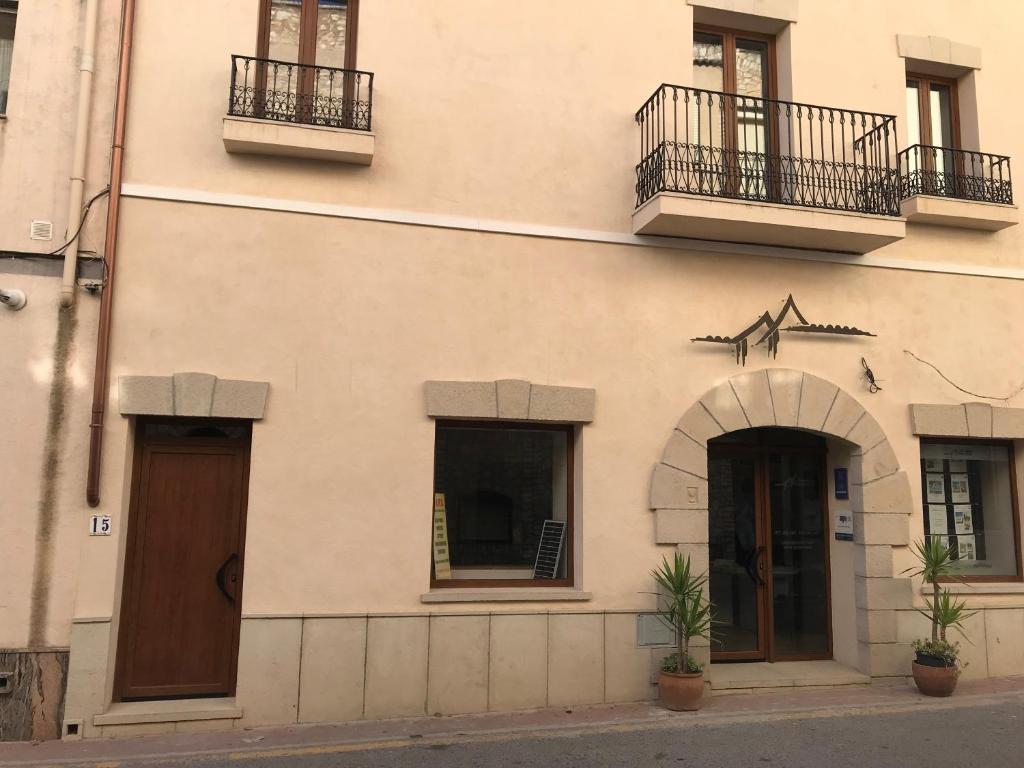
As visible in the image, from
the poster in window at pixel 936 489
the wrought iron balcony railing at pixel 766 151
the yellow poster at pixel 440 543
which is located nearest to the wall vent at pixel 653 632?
the yellow poster at pixel 440 543

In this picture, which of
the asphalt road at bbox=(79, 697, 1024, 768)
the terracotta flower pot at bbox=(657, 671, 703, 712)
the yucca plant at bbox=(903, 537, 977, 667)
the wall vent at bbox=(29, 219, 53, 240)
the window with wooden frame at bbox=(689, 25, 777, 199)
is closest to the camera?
the asphalt road at bbox=(79, 697, 1024, 768)

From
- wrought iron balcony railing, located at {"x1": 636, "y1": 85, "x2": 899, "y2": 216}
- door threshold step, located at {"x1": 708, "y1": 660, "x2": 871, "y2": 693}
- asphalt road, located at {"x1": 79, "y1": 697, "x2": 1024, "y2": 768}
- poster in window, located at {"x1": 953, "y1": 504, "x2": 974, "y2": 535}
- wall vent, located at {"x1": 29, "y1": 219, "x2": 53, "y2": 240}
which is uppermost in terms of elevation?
wrought iron balcony railing, located at {"x1": 636, "y1": 85, "x2": 899, "y2": 216}

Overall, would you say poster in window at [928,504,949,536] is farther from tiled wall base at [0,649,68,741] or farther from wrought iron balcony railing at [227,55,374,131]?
tiled wall base at [0,649,68,741]

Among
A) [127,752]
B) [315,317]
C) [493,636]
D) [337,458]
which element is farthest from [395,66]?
[127,752]

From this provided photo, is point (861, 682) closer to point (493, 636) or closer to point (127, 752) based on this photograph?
point (493, 636)

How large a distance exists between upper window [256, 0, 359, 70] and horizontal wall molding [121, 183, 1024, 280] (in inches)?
57.7

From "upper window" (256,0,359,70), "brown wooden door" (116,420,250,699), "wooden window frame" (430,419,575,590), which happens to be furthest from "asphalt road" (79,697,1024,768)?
"upper window" (256,0,359,70)

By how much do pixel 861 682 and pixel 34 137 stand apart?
29.9 ft

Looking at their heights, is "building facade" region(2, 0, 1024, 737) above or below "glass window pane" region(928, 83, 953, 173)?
below

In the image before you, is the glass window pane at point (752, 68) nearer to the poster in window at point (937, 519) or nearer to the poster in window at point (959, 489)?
the poster in window at point (959, 489)

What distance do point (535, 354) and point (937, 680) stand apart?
191 inches

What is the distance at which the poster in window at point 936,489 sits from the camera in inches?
339

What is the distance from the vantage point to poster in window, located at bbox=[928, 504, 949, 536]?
8.52 metres

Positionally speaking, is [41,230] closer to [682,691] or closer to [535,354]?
[535,354]
